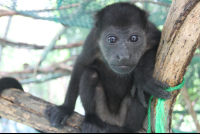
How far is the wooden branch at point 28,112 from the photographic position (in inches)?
98.5

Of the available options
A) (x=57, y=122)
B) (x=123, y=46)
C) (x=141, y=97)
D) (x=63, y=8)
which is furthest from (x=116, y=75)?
(x=63, y=8)

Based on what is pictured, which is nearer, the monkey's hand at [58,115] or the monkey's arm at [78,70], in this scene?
the monkey's hand at [58,115]

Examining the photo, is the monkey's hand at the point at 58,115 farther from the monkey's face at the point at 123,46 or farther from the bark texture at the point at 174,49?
the monkey's face at the point at 123,46

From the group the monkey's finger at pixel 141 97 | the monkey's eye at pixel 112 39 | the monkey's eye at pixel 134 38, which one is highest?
the monkey's eye at pixel 134 38

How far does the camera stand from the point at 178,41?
176cm

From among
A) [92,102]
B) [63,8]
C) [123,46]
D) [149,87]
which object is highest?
[63,8]

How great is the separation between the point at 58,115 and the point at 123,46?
4.68 ft

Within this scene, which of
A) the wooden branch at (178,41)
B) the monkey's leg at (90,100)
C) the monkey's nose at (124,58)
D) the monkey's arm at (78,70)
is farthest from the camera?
the monkey's arm at (78,70)

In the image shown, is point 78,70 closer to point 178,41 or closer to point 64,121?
point 64,121

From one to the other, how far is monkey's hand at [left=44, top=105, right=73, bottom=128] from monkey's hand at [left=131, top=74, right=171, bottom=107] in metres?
1.09

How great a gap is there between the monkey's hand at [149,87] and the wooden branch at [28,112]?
103 cm

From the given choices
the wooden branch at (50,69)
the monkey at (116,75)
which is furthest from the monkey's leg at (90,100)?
the wooden branch at (50,69)

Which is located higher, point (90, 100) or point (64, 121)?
point (90, 100)

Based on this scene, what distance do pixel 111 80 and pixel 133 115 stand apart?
2.21ft
